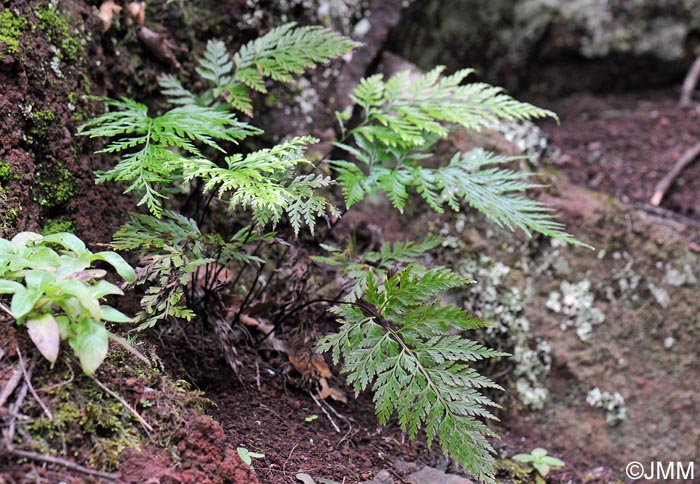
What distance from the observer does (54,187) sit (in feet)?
8.12

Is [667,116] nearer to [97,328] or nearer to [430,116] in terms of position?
[430,116]

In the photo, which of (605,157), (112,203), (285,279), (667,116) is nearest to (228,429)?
(285,279)

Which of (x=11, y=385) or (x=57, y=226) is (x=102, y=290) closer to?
(x=11, y=385)

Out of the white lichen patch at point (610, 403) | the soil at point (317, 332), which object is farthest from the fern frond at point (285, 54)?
the white lichen patch at point (610, 403)

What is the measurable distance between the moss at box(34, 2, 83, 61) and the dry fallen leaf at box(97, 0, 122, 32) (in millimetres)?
236

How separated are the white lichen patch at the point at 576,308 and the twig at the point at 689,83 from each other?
8.76ft

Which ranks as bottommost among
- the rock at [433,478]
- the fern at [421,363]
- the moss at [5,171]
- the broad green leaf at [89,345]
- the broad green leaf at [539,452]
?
the broad green leaf at [539,452]

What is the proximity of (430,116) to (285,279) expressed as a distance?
1.05 meters

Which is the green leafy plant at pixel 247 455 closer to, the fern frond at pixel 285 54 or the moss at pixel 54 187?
the moss at pixel 54 187

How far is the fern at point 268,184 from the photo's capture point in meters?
2.00

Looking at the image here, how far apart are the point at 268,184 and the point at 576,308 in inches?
82.3

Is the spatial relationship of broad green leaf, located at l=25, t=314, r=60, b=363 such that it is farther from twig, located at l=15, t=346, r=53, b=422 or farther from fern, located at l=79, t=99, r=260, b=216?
fern, located at l=79, t=99, r=260, b=216

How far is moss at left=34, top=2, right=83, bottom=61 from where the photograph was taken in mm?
2621

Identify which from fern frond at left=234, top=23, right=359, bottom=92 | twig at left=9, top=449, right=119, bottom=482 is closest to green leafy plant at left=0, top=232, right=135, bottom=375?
twig at left=9, top=449, right=119, bottom=482
